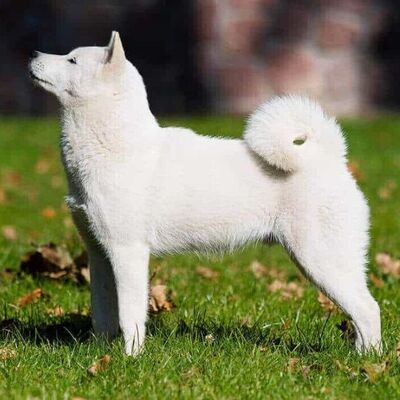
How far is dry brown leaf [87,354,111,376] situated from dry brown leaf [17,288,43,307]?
146cm

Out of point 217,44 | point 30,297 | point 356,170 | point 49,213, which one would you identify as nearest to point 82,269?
point 30,297

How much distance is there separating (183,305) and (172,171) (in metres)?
A: 1.36

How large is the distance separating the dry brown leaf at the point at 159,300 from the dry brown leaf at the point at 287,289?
2.51 feet

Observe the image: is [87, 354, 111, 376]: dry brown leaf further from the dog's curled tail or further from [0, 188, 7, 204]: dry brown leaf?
[0, 188, 7, 204]: dry brown leaf

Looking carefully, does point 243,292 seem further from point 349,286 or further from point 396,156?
point 396,156

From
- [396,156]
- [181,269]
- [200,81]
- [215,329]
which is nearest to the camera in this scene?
[215,329]

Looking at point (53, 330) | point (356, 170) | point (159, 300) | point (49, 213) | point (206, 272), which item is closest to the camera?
point (53, 330)

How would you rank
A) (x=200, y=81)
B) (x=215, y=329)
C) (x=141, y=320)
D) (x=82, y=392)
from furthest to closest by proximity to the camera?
1. (x=200, y=81)
2. (x=215, y=329)
3. (x=141, y=320)
4. (x=82, y=392)

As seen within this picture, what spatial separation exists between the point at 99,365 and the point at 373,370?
3.64 feet

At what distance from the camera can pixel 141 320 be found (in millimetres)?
4777

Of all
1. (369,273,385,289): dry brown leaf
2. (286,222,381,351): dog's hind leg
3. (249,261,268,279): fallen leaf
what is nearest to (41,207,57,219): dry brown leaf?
(249,261,268,279): fallen leaf

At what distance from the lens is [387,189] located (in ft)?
33.5

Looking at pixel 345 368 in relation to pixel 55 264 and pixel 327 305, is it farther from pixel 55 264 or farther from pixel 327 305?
pixel 55 264

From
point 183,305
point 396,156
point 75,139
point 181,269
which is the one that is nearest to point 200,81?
point 396,156
